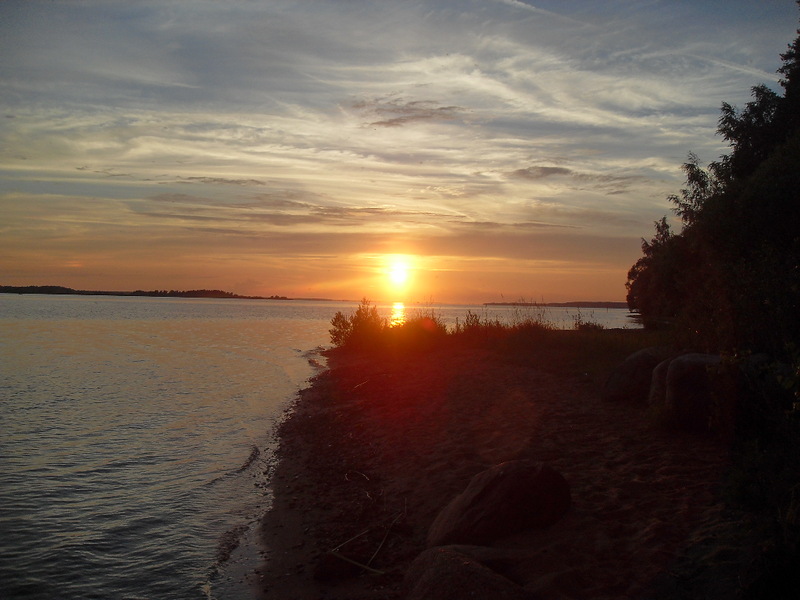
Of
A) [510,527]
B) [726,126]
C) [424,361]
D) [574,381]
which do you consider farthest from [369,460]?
[726,126]

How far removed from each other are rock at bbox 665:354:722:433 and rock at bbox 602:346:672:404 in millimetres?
2065

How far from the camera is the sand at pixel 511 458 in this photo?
515cm

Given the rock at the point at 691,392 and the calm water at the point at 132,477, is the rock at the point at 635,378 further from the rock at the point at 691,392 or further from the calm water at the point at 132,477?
the calm water at the point at 132,477

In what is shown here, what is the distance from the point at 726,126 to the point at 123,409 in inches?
1064

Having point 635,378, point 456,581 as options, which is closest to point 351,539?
point 456,581

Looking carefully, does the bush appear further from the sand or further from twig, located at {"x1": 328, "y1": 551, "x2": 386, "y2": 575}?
twig, located at {"x1": 328, "y1": 551, "x2": 386, "y2": 575}

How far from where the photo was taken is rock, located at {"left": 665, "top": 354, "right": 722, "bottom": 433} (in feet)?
28.7

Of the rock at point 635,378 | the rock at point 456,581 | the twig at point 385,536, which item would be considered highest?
the rock at point 635,378

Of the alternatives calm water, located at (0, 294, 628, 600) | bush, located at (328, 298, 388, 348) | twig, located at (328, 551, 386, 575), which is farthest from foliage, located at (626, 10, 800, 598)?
bush, located at (328, 298, 388, 348)

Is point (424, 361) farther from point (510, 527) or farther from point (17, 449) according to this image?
point (510, 527)

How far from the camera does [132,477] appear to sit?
10570mm

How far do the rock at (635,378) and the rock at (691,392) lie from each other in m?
2.07

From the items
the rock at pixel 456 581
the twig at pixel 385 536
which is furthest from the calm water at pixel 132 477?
the rock at pixel 456 581

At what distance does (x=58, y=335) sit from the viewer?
130ft
